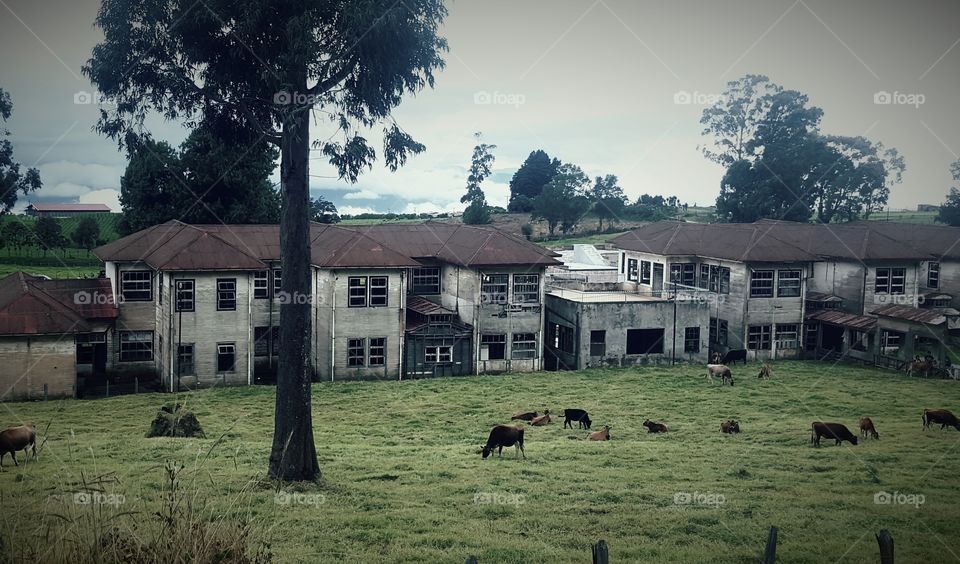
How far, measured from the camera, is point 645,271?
52.9 m

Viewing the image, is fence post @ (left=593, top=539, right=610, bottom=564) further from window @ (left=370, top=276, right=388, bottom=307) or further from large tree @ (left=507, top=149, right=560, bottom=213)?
large tree @ (left=507, top=149, right=560, bottom=213)

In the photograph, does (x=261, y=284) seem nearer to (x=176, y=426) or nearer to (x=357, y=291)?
(x=357, y=291)

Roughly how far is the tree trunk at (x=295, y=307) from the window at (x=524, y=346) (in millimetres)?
24290

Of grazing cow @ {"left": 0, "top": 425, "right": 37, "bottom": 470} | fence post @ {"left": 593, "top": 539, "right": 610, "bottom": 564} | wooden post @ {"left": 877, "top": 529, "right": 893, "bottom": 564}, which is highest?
fence post @ {"left": 593, "top": 539, "right": 610, "bottom": 564}

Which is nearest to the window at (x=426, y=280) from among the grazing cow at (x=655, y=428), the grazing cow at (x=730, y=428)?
the grazing cow at (x=655, y=428)

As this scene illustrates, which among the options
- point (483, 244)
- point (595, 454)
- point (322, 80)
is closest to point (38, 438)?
point (322, 80)

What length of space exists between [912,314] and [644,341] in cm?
1396

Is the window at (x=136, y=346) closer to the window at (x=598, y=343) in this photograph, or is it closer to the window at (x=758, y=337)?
the window at (x=598, y=343)

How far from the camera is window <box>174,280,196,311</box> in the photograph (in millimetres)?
35875

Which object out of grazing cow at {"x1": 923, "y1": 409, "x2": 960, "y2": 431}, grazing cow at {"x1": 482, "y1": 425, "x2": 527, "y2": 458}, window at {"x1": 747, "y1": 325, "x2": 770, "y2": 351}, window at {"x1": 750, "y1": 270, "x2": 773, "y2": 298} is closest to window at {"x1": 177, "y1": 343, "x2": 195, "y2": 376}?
grazing cow at {"x1": 482, "y1": 425, "x2": 527, "y2": 458}

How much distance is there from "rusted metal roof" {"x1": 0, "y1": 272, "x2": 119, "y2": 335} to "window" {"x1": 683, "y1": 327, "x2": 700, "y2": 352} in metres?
30.0

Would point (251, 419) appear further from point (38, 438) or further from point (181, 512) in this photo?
point (181, 512)

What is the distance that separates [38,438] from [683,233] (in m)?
41.5

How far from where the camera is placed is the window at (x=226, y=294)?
3675 cm
